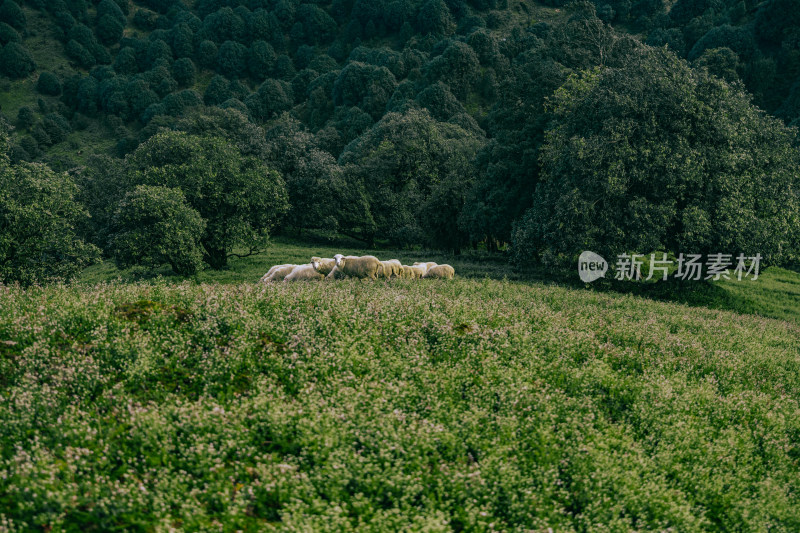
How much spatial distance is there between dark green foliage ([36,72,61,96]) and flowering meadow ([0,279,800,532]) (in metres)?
188

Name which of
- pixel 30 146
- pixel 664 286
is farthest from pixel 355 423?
pixel 30 146

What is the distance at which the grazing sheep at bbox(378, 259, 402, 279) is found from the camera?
82.9ft

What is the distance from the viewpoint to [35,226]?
26922 millimetres

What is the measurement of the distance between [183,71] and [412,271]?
193217 millimetres

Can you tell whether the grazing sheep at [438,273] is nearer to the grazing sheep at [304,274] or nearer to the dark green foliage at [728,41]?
the grazing sheep at [304,274]

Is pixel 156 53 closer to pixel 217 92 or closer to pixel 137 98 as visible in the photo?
pixel 217 92

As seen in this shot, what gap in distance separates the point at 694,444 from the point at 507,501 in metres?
5.15

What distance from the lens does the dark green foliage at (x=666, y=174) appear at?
2898 cm

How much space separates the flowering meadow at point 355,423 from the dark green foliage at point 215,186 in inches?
1062

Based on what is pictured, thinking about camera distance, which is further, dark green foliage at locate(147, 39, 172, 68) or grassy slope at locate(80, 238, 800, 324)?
dark green foliage at locate(147, 39, 172, 68)

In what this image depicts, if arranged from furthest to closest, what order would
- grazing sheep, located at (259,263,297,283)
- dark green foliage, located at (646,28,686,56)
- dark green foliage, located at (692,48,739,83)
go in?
dark green foliage, located at (646,28,686,56), dark green foliage, located at (692,48,739,83), grazing sheep, located at (259,263,297,283)

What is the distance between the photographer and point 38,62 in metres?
174

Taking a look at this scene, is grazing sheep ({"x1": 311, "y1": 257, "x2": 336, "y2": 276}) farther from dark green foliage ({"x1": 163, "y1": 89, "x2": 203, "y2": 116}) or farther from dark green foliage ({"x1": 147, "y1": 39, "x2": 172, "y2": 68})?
dark green foliage ({"x1": 147, "y1": 39, "x2": 172, "y2": 68})

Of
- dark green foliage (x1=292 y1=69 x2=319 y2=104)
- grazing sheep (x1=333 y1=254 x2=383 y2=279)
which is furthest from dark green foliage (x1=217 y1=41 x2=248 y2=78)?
grazing sheep (x1=333 y1=254 x2=383 y2=279)
